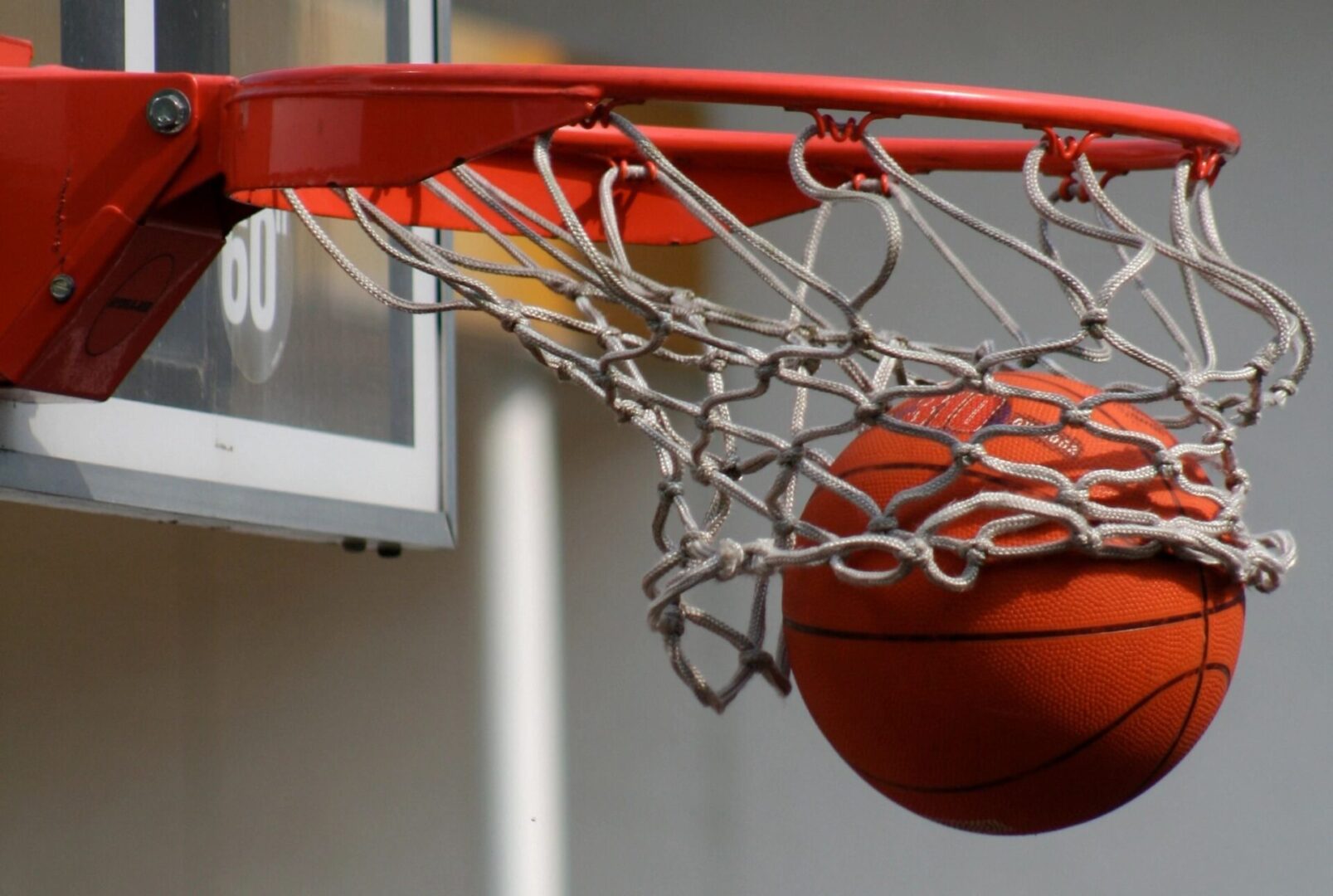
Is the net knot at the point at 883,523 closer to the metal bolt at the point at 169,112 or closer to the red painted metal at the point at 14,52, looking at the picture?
the metal bolt at the point at 169,112

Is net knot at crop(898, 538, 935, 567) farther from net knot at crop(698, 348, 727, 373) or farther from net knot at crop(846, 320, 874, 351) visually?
net knot at crop(698, 348, 727, 373)

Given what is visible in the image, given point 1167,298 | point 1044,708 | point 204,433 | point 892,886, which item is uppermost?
point 1167,298

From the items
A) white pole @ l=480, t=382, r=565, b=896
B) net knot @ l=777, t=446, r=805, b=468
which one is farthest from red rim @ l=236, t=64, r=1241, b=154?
white pole @ l=480, t=382, r=565, b=896

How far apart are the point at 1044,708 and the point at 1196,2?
217 centimetres

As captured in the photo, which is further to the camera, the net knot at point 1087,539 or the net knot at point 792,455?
the net knot at point 792,455

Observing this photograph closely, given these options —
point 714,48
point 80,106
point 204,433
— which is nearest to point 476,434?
point 714,48

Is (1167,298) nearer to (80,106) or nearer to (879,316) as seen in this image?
(879,316)

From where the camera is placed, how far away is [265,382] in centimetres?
210

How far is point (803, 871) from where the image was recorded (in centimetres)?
312

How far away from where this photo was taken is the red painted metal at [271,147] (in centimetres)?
130

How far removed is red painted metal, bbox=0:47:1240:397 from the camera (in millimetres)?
1303

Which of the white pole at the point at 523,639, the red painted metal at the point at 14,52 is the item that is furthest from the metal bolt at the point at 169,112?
the white pole at the point at 523,639

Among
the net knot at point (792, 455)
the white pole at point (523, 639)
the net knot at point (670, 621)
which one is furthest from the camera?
the white pole at point (523, 639)

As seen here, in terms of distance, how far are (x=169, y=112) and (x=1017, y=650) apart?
75 cm
